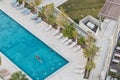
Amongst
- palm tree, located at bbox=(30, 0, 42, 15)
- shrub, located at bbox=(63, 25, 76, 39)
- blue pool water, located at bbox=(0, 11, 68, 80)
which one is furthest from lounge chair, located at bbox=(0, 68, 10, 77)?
palm tree, located at bbox=(30, 0, 42, 15)

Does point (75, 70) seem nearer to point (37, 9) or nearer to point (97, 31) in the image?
point (97, 31)

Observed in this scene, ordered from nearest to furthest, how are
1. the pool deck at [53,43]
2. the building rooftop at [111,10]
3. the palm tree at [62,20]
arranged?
the pool deck at [53,43], the building rooftop at [111,10], the palm tree at [62,20]

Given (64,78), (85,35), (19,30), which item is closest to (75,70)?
(64,78)

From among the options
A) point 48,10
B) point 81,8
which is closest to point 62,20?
point 48,10

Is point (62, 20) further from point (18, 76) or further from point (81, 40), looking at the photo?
point (18, 76)

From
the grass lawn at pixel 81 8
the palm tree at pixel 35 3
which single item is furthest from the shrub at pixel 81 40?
the palm tree at pixel 35 3

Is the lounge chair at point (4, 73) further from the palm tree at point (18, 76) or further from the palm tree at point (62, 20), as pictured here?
the palm tree at point (62, 20)
